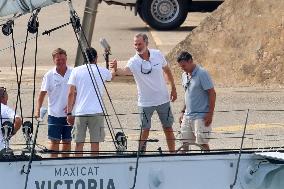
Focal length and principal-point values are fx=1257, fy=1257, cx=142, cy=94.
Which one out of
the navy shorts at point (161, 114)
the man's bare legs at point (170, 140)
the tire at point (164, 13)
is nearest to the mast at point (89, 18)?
the navy shorts at point (161, 114)

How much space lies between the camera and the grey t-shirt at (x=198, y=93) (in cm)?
1474

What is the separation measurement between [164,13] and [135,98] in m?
9.15

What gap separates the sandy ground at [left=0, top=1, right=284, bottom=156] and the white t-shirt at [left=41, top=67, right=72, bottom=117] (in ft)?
2.75

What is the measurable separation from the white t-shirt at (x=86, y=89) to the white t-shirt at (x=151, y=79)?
95 centimetres

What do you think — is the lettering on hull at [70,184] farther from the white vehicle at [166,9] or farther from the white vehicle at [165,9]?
the white vehicle at [166,9]

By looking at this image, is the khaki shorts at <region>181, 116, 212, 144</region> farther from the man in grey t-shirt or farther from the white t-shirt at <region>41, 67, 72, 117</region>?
the white t-shirt at <region>41, 67, 72, 117</region>

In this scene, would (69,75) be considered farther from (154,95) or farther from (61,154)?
(61,154)

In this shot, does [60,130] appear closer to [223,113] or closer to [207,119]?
[207,119]

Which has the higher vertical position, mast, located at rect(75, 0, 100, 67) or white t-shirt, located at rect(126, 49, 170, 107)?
mast, located at rect(75, 0, 100, 67)

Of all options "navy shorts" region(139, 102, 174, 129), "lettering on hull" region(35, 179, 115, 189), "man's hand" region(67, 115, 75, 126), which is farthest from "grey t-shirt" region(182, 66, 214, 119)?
"lettering on hull" region(35, 179, 115, 189)

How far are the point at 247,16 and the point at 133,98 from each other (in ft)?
12.8

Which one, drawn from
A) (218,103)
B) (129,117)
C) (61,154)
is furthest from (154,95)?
(218,103)

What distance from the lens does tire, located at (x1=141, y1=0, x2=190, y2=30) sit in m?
31.4

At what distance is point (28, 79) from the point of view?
25.2 metres
